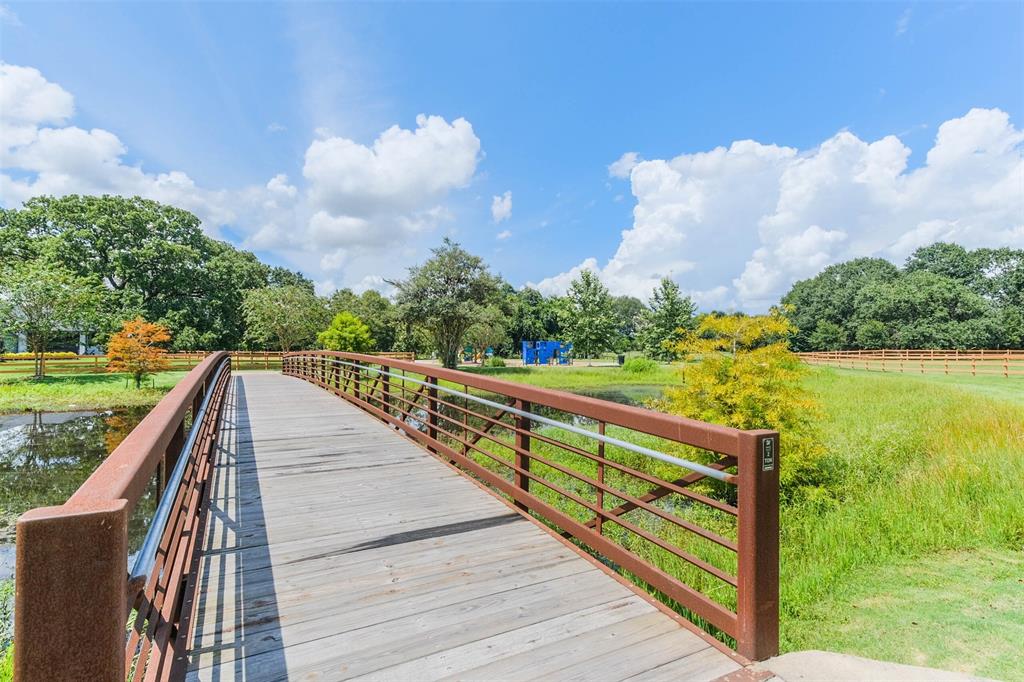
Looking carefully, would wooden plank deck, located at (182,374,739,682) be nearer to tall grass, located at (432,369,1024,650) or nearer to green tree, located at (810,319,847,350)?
tall grass, located at (432,369,1024,650)

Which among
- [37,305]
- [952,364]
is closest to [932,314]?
[952,364]

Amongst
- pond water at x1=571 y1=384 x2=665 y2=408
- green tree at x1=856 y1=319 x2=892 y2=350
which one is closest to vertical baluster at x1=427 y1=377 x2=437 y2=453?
pond water at x1=571 y1=384 x2=665 y2=408

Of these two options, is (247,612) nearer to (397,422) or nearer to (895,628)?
(895,628)

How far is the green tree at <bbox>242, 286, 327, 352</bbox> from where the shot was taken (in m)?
33.5

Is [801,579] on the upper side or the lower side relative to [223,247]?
lower

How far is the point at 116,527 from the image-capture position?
1056 mm

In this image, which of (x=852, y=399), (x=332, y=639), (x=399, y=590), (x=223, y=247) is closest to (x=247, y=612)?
(x=332, y=639)

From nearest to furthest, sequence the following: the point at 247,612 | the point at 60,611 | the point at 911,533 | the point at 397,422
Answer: the point at 60,611
the point at 247,612
the point at 911,533
the point at 397,422

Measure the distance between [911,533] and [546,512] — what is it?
3.89 meters

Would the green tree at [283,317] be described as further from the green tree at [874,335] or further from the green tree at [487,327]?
the green tree at [874,335]

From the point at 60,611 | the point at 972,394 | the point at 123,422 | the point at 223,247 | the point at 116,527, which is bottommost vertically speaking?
the point at 123,422

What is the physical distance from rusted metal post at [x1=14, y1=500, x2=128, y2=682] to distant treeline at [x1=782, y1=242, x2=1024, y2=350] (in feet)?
116

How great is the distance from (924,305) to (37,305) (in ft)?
196

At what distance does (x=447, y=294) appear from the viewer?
29.5 meters
